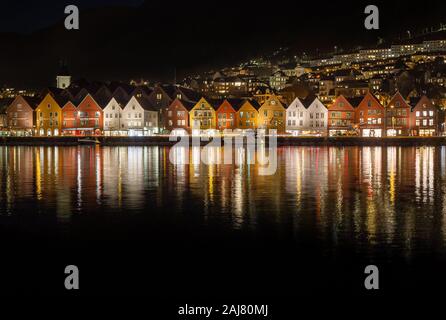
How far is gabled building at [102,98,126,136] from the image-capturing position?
8362 cm

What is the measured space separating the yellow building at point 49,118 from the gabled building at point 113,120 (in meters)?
7.15

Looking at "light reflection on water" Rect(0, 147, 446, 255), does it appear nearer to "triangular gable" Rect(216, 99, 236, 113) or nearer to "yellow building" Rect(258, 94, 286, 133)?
"yellow building" Rect(258, 94, 286, 133)

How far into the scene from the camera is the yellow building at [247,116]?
82625 millimetres

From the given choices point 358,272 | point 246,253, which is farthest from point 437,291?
point 246,253

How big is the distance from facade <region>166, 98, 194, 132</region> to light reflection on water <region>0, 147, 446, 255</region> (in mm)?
50566

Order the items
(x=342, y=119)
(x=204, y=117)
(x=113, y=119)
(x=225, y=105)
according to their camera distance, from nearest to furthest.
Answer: (x=342, y=119)
(x=204, y=117)
(x=225, y=105)
(x=113, y=119)

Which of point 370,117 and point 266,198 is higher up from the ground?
point 370,117

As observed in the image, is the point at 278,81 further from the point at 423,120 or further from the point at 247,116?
the point at 423,120

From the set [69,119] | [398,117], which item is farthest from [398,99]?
[69,119]

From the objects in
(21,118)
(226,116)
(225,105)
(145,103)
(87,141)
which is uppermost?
(145,103)

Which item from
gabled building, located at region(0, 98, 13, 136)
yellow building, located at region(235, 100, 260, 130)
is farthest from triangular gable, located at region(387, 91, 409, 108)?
gabled building, located at region(0, 98, 13, 136)

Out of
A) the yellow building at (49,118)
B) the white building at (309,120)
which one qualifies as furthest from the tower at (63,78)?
the white building at (309,120)

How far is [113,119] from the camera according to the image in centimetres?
8388

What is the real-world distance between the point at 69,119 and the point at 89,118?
325cm
